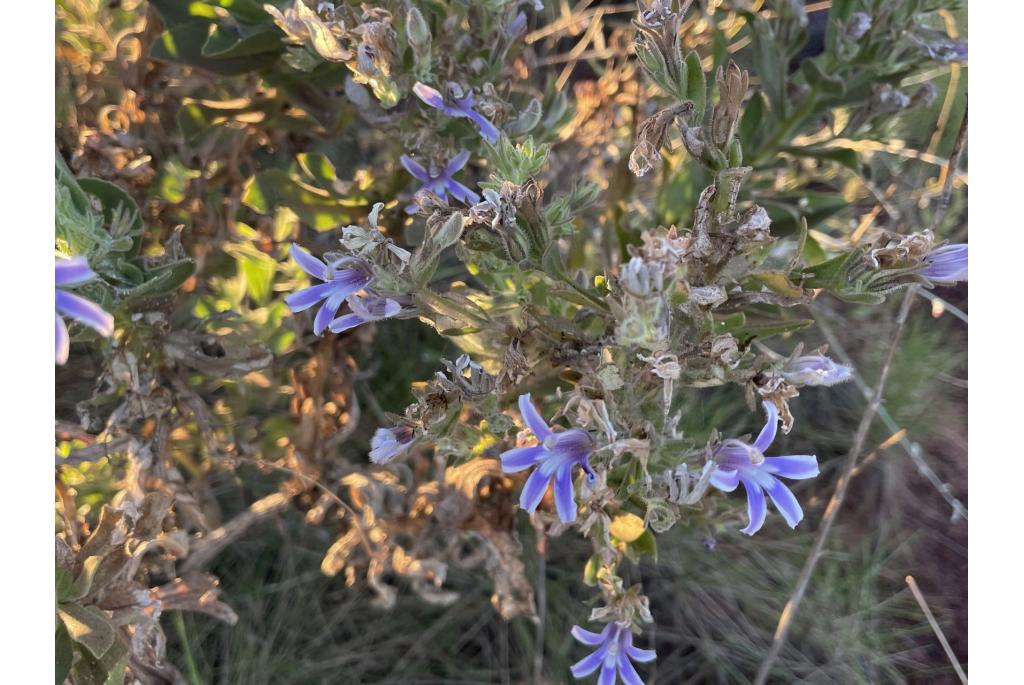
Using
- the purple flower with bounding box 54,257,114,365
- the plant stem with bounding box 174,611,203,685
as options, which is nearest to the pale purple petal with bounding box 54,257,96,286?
the purple flower with bounding box 54,257,114,365

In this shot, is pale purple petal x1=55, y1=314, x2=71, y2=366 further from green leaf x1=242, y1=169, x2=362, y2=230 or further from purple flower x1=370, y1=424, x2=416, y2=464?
green leaf x1=242, y1=169, x2=362, y2=230

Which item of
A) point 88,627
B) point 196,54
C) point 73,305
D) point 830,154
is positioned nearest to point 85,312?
point 73,305

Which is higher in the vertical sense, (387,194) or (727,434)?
(387,194)

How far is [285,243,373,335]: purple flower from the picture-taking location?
1.15 m

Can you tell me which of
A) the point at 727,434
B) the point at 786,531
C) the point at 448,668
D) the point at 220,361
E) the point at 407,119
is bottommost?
the point at 448,668

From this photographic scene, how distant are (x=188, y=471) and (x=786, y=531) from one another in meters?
1.48

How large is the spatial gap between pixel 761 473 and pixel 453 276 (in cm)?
144

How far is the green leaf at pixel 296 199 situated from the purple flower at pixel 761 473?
0.93 meters

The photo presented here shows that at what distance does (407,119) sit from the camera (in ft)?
5.13

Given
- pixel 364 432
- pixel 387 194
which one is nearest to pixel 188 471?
pixel 364 432

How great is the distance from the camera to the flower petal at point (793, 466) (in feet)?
3.67

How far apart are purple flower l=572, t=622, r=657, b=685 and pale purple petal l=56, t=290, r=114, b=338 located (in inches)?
31.7

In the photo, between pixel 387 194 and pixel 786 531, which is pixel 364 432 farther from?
pixel 786 531

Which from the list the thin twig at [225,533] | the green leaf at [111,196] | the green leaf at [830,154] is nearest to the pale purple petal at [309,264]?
the green leaf at [111,196]
